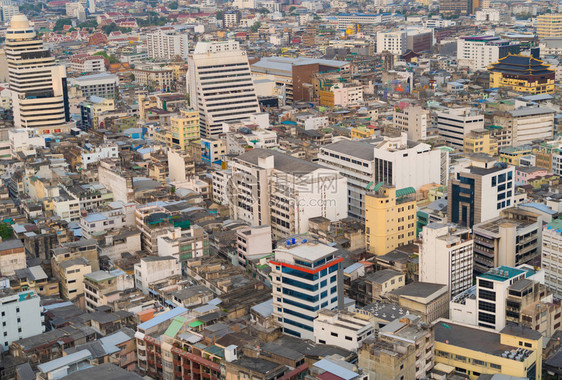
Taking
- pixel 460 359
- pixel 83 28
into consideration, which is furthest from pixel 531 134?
pixel 83 28

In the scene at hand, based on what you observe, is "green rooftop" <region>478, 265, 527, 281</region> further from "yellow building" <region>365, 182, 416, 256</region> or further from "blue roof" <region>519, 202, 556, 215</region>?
"blue roof" <region>519, 202, 556, 215</region>

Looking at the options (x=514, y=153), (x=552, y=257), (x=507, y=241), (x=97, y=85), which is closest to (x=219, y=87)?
(x=97, y=85)

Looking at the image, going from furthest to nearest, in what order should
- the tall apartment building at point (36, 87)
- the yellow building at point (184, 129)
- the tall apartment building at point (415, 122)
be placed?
the tall apartment building at point (36, 87), the yellow building at point (184, 129), the tall apartment building at point (415, 122)

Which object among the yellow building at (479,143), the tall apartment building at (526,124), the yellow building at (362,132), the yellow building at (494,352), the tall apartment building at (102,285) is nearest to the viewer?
the yellow building at (494,352)

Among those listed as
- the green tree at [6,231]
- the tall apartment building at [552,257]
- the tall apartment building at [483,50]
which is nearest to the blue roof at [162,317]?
the green tree at [6,231]

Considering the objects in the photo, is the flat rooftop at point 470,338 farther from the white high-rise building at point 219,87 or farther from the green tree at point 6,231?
the white high-rise building at point 219,87

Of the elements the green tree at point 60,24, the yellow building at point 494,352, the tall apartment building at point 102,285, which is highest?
the green tree at point 60,24

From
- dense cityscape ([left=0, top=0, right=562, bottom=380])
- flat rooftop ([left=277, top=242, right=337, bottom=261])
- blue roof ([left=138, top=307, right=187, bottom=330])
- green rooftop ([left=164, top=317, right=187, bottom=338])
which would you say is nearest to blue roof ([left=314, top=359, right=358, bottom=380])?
dense cityscape ([left=0, top=0, right=562, bottom=380])
